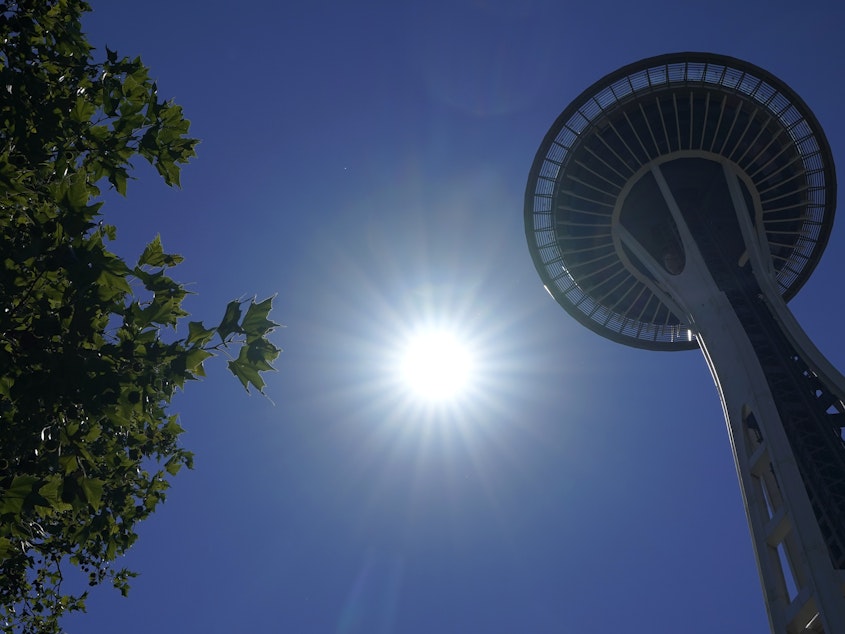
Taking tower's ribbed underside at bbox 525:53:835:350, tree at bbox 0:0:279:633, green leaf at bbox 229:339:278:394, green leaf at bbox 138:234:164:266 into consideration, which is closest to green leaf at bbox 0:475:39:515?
tree at bbox 0:0:279:633

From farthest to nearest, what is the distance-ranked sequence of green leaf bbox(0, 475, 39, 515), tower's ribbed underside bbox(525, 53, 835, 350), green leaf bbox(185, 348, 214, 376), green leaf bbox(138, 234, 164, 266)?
tower's ribbed underside bbox(525, 53, 835, 350) < green leaf bbox(138, 234, 164, 266) < green leaf bbox(185, 348, 214, 376) < green leaf bbox(0, 475, 39, 515)

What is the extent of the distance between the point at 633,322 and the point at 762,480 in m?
18.4

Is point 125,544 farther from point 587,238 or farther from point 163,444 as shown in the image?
point 587,238

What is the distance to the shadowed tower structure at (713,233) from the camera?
25.1 metres

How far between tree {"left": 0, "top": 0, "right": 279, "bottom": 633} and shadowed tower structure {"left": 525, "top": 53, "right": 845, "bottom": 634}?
22746 mm

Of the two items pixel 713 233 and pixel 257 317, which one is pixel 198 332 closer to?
pixel 257 317

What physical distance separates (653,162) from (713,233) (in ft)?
18.1

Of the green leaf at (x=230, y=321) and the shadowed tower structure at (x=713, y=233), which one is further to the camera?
the shadowed tower structure at (x=713, y=233)

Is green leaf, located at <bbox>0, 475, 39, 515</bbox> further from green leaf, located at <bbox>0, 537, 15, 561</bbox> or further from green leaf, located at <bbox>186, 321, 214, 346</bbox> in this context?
green leaf, located at <bbox>186, 321, 214, 346</bbox>

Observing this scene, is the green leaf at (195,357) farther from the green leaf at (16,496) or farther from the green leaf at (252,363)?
the green leaf at (16,496)

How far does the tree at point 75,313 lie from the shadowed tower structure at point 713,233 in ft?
74.6

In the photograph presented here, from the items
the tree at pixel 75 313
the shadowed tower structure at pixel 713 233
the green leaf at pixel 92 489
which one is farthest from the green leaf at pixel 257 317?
the shadowed tower structure at pixel 713 233

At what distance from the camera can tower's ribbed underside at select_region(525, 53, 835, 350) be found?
3556 cm

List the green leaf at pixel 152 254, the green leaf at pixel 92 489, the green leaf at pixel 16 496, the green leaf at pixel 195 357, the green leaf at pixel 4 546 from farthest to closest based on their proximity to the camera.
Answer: the green leaf at pixel 152 254 → the green leaf at pixel 195 357 → the green leaf at pixel 92 489 → the green leaf at pixel 4 546 → the green leaf at pixel 16 496
